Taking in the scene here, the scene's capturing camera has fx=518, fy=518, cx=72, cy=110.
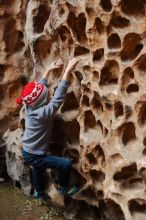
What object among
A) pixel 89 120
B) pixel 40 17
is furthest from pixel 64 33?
pixel 89 120

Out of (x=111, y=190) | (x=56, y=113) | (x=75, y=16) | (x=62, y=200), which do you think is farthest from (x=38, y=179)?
(x=75, y=16)

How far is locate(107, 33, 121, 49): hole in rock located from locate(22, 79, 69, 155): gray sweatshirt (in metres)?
0.38

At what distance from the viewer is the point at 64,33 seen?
310cm

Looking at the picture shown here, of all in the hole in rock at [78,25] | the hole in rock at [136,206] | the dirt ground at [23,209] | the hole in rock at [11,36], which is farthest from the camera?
the hole in rock at [11,36]

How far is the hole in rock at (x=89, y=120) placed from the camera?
300cm

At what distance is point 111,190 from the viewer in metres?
2.82

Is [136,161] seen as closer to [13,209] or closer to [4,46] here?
[13,209]

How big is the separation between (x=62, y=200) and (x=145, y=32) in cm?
130

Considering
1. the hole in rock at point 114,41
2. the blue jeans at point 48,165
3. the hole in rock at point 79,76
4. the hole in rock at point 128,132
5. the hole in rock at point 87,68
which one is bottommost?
the blue jeans at point 48,165

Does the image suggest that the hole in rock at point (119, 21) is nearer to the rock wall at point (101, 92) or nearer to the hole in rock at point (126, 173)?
the rock wall at point (101, 92)

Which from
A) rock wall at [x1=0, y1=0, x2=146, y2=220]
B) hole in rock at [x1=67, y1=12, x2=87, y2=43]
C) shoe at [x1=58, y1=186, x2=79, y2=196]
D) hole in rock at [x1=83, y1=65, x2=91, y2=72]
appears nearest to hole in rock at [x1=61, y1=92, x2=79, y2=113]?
rock wall at [x1=0, y1=0, x2=146, y2=220]

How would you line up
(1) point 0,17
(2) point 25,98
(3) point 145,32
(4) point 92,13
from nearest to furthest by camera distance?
(3) point 145,32 < (4) point 92,13 < (2) point 25,98 < (1) point 0,17

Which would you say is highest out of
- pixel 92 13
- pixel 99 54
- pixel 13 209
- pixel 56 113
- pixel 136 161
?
pixel 92 13

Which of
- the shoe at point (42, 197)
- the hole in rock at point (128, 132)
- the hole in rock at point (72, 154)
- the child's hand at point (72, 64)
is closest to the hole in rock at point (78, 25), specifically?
the child's hand at point (72, 64)
